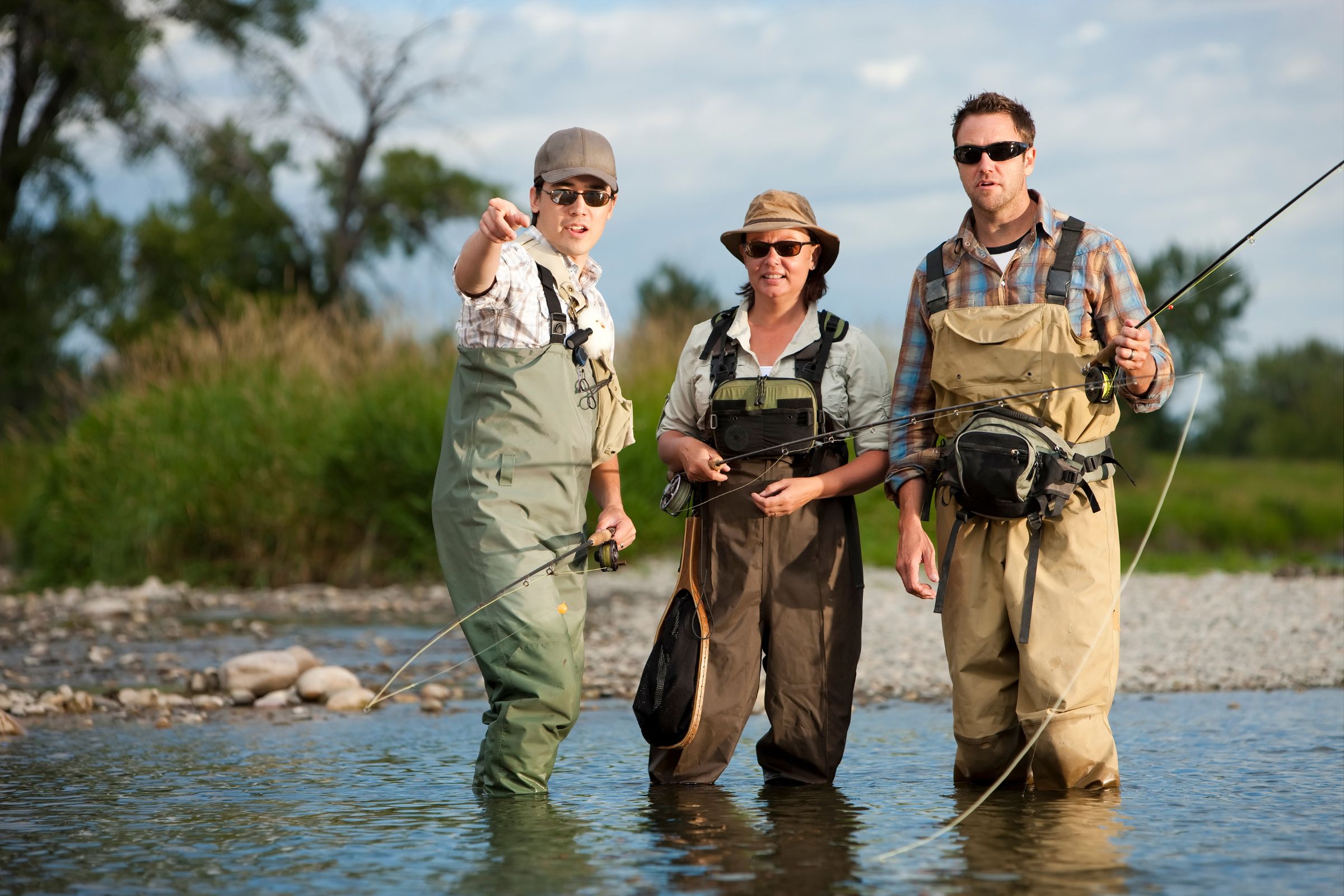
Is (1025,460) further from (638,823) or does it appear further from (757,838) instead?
(638,823)

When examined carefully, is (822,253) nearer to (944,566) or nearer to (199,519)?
(944,566)

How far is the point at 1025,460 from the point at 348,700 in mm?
3867

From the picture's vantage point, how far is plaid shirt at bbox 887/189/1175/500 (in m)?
3.87

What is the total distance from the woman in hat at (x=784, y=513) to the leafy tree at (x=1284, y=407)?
2309 centimetres

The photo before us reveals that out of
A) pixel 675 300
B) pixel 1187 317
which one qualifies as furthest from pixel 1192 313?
pixel 675 300

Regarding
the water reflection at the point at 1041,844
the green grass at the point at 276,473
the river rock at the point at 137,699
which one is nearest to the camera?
the water reflection at the point at 1041,844

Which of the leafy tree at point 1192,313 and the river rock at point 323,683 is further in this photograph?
the leafy tree at point 1192,313

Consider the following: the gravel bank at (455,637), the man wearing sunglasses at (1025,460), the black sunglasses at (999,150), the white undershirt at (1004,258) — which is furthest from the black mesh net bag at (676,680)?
the gravel bank at (455,637)

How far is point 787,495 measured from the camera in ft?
13.1

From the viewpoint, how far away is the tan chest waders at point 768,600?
4129 mm

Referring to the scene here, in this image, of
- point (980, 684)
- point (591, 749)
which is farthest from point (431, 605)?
point (980, 684)

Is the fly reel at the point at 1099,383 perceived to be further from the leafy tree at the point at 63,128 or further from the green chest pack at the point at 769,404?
the leafy tree at the point at 63,128

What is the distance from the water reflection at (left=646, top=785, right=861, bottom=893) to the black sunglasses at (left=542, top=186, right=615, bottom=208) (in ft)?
5.62

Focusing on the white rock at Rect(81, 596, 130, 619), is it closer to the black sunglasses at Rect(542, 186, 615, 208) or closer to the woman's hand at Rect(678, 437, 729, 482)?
the woman's hand at Rect(678, 437, 729, 482)
